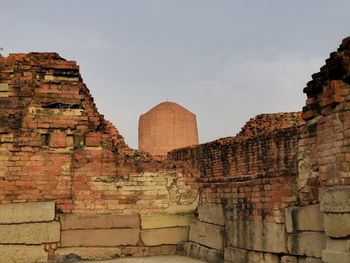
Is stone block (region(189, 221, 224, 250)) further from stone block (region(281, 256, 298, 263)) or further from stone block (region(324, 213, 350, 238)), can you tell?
stone block (region(324, 213, 350, 238))

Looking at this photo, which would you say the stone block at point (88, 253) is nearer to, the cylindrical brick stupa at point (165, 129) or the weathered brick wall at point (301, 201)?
the weathered brick wall at point (301, 201)

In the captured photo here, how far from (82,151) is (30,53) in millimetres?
1842

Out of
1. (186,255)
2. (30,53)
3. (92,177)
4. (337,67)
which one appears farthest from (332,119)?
(30,53)

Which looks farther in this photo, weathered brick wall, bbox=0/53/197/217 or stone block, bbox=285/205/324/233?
weathered brick wall, bbox=0/53/197/217

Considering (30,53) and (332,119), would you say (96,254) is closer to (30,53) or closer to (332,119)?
(30,53)

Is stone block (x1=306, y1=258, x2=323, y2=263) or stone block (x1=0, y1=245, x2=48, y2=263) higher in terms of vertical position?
stone block (x1=306, y1=258, x2=323, y2=263)

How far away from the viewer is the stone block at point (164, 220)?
7.09 m

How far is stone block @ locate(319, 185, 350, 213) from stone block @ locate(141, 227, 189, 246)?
335cm

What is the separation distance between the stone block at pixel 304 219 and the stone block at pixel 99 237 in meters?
2.89

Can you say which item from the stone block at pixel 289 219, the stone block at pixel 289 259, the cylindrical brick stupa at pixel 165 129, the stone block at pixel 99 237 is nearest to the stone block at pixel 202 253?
the stone block at pixel 99 237

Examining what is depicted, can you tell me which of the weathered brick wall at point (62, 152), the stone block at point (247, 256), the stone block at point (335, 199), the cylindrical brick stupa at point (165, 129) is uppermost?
the cylindrical brick stupa at point (165, 129)

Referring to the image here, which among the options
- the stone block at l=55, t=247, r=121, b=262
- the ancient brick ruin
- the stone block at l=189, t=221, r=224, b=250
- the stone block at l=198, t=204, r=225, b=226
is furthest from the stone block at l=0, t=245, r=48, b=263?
the stone block at l=198, t=204, r=225, b=226

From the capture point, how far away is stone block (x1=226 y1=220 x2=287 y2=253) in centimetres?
492

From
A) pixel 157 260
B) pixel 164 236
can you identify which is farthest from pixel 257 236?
pixel 164 236
